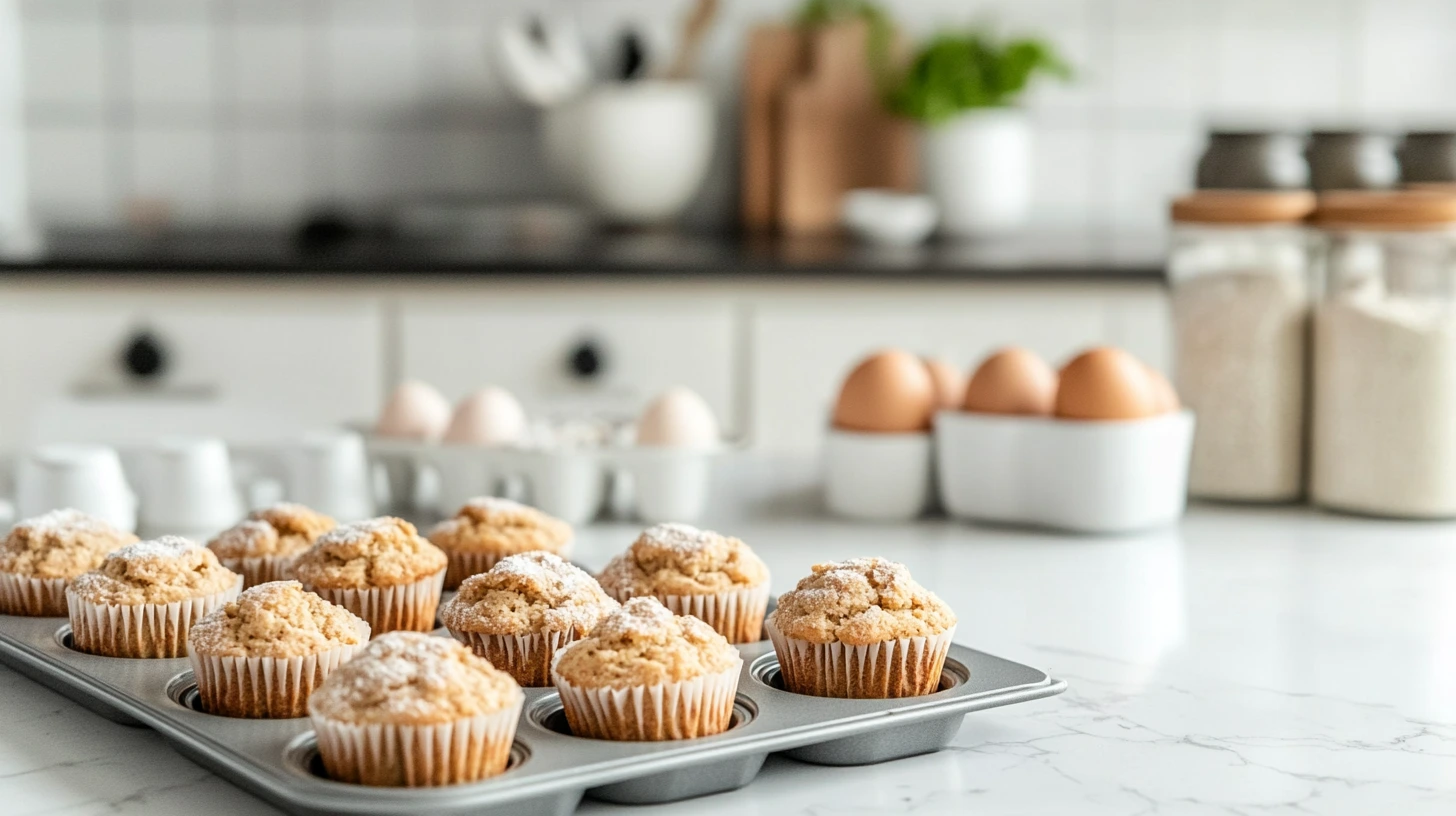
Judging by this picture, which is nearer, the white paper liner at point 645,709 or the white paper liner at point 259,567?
the white paper liner at point 645,709

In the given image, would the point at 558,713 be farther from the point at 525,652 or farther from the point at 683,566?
the point at 683,566

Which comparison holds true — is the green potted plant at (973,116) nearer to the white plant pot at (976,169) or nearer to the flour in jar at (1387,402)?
the white plant pot at (976,169)

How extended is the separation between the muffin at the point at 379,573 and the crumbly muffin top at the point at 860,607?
24cm

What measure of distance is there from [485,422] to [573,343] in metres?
1.19

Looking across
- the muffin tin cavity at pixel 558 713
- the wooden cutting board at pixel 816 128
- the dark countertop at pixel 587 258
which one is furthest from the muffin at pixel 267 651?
the wooden cutting board at pixel 816 128

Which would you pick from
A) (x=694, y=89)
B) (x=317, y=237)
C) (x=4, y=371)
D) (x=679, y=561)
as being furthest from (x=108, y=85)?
(x=679, y=561)

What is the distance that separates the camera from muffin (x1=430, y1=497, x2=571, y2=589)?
116 cm

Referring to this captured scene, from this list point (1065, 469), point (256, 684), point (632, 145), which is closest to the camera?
point (256, 684)

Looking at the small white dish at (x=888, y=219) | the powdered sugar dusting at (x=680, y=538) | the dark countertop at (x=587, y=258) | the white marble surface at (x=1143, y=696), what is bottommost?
the white marble surface at (x=1143, y=696)

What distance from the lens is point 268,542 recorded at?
1.11 metres

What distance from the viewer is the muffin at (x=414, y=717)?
2.31ft

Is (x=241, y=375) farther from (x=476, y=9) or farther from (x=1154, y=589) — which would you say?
(x=1154, y=589)

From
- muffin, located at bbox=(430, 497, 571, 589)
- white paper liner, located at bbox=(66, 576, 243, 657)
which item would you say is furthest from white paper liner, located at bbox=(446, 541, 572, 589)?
white paper liner, located at bbox=(66, 576, 243, 657)

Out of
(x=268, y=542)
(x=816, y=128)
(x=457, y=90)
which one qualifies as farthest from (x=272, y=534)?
(x=457, y=90)
